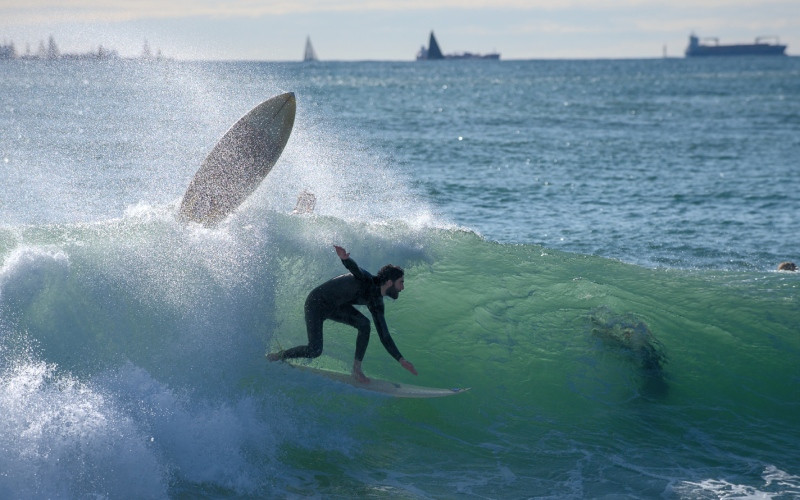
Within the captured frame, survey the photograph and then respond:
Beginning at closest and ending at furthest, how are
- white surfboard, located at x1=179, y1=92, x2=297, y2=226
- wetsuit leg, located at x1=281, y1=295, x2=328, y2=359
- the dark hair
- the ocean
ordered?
the ocean < the dark hair < wetsuit leg, located at x1=281, y1=295, x2=328, y2=359 < white surfboard, located at x1=179, y1=92, x2=297, y2=226

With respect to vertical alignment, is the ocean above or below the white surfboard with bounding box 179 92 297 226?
below

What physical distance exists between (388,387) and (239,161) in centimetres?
460

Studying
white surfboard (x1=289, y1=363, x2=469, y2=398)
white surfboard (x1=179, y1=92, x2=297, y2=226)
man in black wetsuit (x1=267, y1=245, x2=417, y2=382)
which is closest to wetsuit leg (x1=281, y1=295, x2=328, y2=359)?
man in black wetsuit (x1=267, y1=245, x2=417, y2=382)

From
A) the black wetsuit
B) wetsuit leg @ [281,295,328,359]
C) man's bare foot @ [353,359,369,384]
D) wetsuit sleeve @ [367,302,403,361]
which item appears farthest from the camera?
man's bare foot @ [353,359,369,384]

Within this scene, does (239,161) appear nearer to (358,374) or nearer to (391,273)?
(358,374)

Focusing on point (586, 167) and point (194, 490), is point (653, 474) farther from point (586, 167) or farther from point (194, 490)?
point (586, 167)

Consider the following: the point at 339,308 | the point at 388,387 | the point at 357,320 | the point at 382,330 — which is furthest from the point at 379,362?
the point at 382,330

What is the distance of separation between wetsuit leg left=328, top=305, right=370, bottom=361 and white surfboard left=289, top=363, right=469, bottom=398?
352 millimetres

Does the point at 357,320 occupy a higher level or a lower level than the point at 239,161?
lower

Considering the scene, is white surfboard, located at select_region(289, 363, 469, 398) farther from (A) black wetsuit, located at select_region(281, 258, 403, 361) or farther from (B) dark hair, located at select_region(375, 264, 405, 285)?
(B) dark hair, located at select_region(375, 264, 405, 285)

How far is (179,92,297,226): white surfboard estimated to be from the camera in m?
12.2

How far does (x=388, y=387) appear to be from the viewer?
9344 mm

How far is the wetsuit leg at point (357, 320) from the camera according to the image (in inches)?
358

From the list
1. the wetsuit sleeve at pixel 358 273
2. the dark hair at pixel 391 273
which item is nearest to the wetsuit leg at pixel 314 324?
the wetsuit sleeve at pixel 358 273
